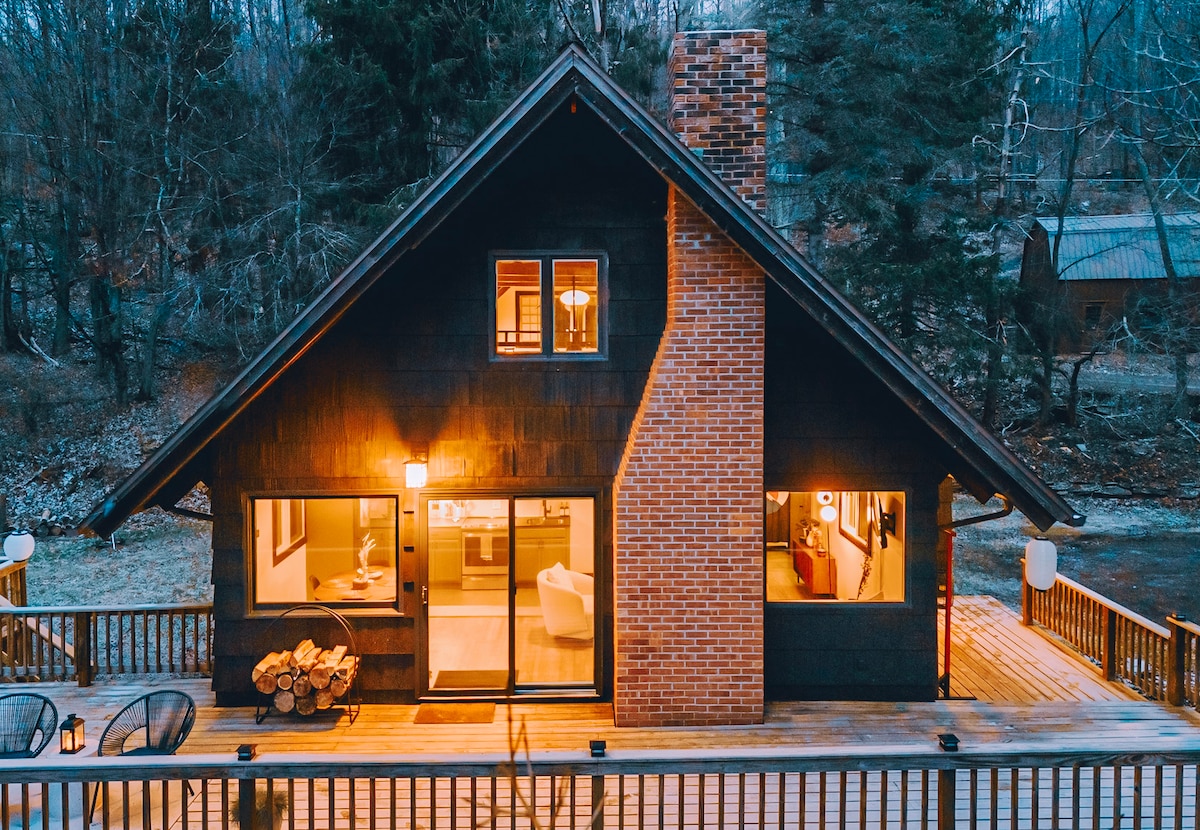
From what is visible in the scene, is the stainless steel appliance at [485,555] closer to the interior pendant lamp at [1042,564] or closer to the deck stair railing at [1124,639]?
the interior pendant lamp at [1042,564]

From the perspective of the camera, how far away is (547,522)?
27.7 ft

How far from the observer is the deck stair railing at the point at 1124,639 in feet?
26.8

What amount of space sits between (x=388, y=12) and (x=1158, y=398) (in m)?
23.3

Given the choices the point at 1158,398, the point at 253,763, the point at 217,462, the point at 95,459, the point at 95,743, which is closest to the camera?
the point at 253,763

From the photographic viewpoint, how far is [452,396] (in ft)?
27.2

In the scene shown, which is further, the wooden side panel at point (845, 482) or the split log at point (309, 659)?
the wooden side panel at point (845, 482)

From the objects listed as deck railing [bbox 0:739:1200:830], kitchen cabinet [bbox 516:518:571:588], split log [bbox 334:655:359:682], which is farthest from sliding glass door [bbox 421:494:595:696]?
deck railing [bbox 0:739:1200:830]

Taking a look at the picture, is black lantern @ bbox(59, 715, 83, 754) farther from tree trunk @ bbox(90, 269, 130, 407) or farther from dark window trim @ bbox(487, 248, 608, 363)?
tree trunk @ bbox(90, 269, 130, 407)

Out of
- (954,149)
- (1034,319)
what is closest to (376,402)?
(954,149)

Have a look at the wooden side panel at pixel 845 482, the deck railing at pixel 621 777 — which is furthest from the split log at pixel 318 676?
the wooden side panel at pixel 845 482

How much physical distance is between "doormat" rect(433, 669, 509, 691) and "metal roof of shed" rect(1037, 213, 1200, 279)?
23223 millimetres

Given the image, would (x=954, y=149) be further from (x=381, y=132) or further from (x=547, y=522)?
(x=547, y=522)

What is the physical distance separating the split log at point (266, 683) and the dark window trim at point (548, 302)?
139 inches

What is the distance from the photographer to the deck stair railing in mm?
8180
